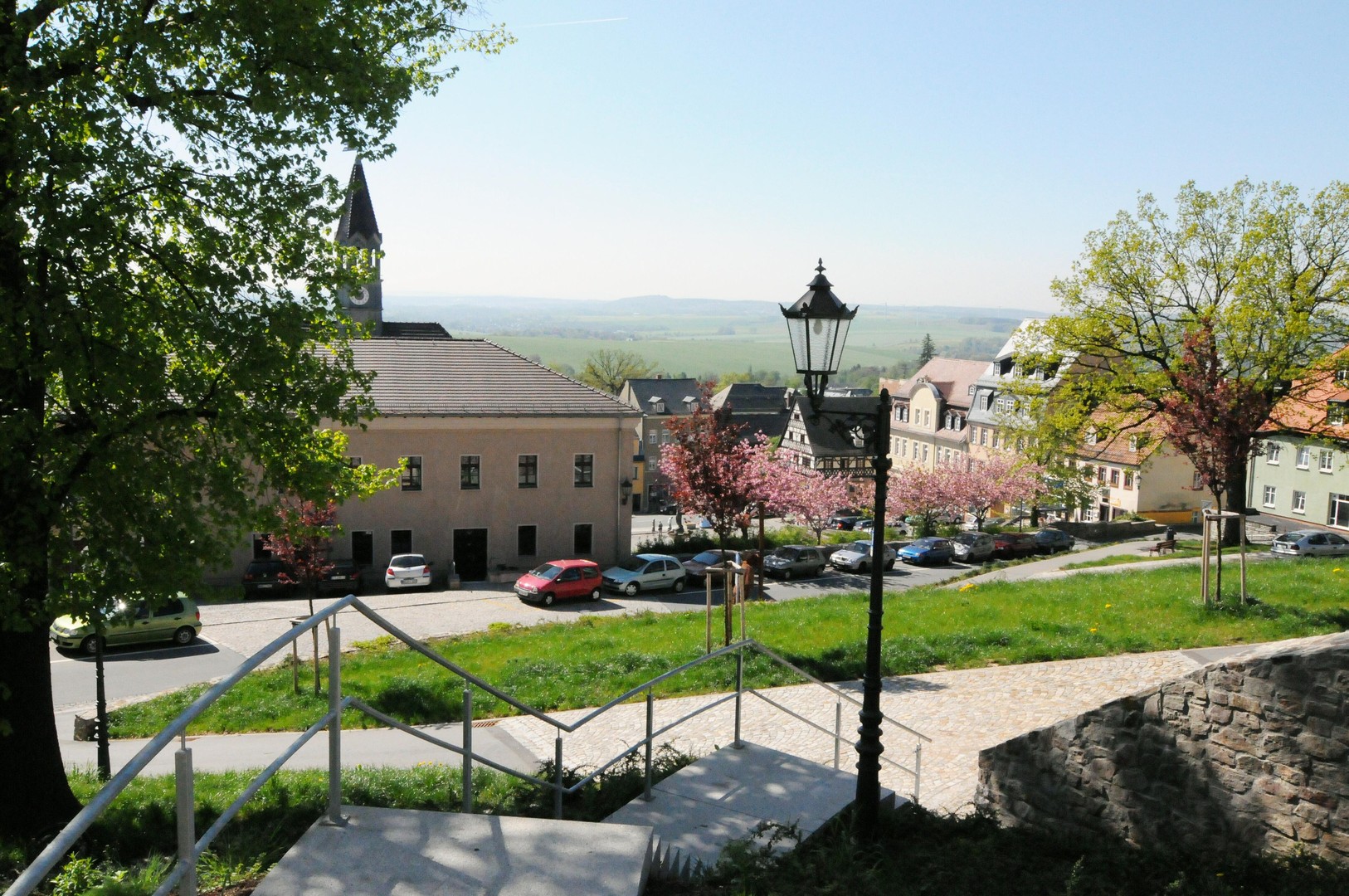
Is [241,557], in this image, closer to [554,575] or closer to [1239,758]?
[554,575]

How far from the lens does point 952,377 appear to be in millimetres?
80188

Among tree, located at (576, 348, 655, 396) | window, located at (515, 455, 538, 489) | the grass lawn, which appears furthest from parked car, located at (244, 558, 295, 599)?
tree, located at (576, 348, 655, 396)

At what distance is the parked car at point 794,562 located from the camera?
37.1m

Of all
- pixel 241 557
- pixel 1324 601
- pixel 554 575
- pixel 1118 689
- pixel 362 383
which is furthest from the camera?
pixel 241 557

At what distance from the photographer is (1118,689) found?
14.2 meters

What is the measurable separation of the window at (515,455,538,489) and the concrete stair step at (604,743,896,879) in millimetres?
28238

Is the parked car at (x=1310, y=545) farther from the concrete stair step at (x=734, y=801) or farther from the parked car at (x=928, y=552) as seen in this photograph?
the concrete stair step at (x=734, y=801)

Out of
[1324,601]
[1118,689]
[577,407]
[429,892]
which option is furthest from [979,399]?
[429,892]

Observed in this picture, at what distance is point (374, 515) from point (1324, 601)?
27.2m

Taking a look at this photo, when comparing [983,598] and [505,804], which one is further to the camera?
[983,598]

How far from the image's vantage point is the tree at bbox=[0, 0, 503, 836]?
24.2ft

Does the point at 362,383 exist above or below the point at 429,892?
above

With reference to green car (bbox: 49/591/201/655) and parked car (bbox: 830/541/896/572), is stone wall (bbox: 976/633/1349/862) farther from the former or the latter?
parked car (bbox: 830/541/896/572)

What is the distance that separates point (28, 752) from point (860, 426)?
7.06m
